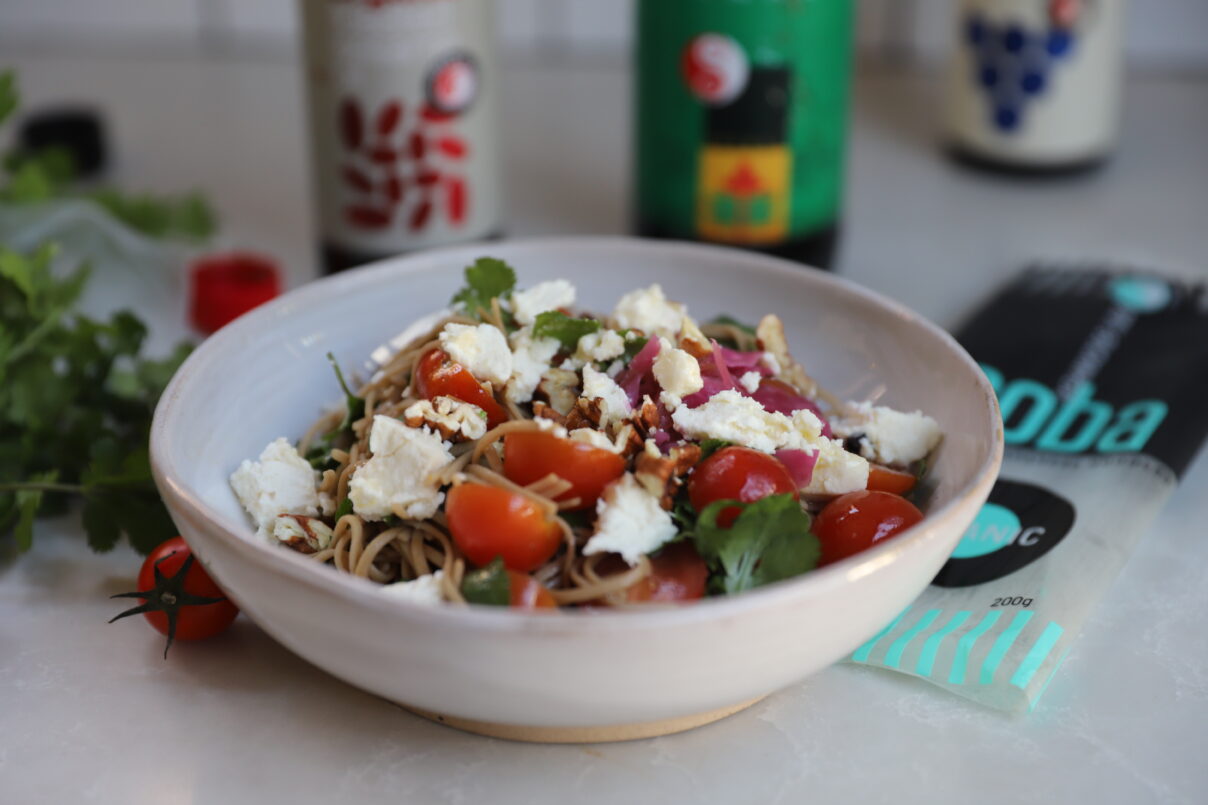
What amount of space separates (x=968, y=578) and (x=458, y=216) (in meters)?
0.67

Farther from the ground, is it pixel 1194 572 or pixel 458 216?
pixel 458 216

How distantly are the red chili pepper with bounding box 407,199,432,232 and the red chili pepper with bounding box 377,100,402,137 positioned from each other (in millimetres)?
79

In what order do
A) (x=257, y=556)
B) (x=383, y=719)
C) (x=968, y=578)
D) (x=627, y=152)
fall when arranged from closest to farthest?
(x=257, y=556) → (x=383, y=719) → (x=968, y=578) → (x=627, y=152)

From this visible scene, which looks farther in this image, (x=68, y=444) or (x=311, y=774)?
(x=68, y=444)

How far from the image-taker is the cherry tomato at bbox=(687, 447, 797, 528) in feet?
2.46

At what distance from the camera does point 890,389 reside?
950 mm

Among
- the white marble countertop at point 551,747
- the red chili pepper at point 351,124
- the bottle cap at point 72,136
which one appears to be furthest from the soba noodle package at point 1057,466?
the bottle cap at point 72,136

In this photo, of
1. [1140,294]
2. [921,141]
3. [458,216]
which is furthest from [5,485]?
[921,141]

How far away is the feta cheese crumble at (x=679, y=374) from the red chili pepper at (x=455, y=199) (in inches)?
22.1

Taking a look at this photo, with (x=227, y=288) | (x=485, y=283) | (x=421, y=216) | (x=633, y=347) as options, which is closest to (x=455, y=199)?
(x=421, y=216)

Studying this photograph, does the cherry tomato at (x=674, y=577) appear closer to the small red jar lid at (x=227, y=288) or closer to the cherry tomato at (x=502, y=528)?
the cherry tomato at (x=502, y=528)

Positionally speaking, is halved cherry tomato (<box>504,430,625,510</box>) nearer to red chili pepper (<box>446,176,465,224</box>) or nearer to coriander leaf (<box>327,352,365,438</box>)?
coriander leaf (<box>327,352,365,438</box>)

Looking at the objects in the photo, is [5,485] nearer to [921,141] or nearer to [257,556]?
[257,556]

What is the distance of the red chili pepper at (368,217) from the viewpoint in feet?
4.34
